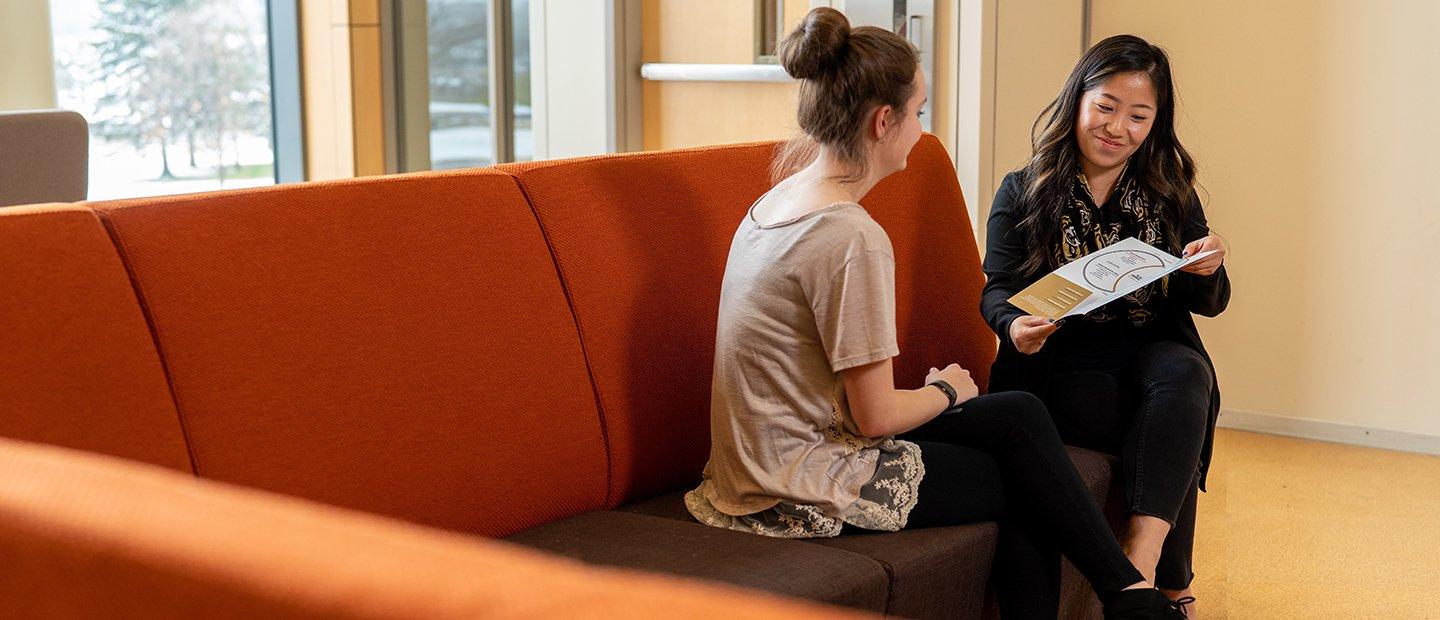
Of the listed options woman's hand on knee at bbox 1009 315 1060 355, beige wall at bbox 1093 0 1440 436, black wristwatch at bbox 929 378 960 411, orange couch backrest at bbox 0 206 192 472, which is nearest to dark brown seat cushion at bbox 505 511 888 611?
black wristwatch at bbox 929 378 960 411

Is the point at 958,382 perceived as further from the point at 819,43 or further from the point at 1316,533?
the point at 1316,533

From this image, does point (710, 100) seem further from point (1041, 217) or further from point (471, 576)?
point (471, 576)

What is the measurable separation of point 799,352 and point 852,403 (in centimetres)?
10

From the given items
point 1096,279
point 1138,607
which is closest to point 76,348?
point 1138,607

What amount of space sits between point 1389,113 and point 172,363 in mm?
3401

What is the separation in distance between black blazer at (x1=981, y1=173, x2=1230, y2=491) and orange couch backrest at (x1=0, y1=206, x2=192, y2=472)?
1439 mm

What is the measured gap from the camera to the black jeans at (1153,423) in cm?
229

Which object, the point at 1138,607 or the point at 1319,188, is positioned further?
the point at 1319,188

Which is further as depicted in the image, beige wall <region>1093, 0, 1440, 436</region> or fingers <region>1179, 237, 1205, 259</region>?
beige wall <region>1093, 0, 1440, 436</region>

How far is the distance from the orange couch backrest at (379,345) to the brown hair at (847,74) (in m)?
0.44

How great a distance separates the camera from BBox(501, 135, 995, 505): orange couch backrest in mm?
2049

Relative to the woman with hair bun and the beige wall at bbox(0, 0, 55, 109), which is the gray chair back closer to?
the woman with hair bun

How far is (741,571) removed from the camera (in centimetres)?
171

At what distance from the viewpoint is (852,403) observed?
189 centimetres
